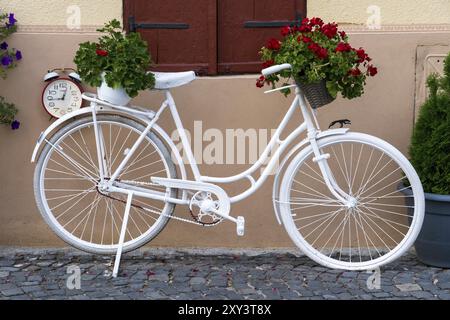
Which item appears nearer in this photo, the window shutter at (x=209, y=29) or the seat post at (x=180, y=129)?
the seat post at (x=180, y=129)

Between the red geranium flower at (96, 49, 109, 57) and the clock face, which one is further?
the clock face

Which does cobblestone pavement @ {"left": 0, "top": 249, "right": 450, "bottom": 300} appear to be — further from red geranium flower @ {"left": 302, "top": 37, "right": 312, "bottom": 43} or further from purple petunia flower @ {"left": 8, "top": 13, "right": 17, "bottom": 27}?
purple petunia flower @ {"left": 8, "top": 13, "right": 17, "bottom": 27}

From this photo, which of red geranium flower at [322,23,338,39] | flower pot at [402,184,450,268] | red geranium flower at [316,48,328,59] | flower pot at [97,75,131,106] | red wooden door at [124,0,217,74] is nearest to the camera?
red geranium flower at [316,48,328,59]

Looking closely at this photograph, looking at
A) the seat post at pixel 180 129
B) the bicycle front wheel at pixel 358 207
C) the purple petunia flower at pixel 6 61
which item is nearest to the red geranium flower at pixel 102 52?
the seat post at pixel 180 129

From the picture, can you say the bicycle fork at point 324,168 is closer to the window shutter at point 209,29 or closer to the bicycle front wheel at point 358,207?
the bicycle front wheel at point 358,207

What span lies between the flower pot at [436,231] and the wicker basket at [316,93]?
804mm

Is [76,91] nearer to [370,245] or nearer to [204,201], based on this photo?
[204,201]

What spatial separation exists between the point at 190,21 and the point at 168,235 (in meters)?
1.46

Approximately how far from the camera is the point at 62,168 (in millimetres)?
4949

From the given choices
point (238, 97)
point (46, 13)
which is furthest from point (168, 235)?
point (46, 13)

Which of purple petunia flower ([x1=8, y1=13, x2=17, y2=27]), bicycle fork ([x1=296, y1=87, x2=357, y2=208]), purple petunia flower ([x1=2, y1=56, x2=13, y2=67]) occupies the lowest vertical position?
bicycle fork ([x1=296, y1=87, x2=357, y2=208])

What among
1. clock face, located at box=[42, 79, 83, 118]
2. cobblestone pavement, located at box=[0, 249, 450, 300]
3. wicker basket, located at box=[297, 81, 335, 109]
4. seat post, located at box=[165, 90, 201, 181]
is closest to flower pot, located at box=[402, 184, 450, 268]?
cobblestone pavement, located at box=[0, 249, 450, 300]

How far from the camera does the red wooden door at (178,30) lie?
4.85 metres

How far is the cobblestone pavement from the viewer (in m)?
4.09
